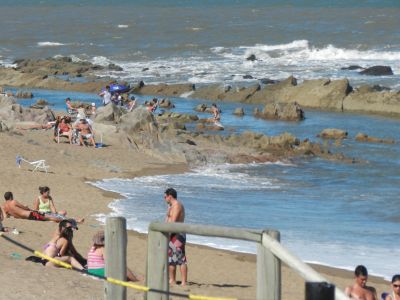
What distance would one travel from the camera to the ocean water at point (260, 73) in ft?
55.8

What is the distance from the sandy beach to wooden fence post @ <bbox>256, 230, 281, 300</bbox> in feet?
10.4

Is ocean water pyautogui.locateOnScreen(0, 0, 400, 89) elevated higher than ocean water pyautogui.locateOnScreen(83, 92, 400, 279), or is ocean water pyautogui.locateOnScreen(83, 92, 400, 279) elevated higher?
ocean water pyautogui.locateOnScreen(0, 0, 400, 89)

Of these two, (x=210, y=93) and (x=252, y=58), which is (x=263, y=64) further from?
(x=210, y=93)

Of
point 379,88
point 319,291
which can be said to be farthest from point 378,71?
point 319,291

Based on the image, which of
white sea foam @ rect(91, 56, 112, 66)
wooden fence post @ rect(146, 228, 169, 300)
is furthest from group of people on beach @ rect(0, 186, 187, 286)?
white sea foam @ rect(91, 56, 112, 66)

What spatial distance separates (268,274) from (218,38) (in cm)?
5945

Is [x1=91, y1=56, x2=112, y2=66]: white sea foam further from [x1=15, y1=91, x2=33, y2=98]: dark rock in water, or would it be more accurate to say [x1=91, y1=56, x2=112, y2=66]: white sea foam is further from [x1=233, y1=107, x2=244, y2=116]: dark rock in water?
[x1=233, y1=107, x2=244, y2=116]: dark rock in water

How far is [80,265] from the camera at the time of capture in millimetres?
11539

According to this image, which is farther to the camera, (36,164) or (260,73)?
(260,73)

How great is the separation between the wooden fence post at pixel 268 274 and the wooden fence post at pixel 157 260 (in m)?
0.99

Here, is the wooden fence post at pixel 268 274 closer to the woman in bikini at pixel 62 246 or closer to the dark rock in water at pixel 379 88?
the woman in bikini at pixel 62 246

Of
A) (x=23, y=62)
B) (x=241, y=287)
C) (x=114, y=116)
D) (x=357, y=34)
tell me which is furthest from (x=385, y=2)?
(x=241, y=287)

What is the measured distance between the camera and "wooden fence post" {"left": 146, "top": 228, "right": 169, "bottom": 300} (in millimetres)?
7523

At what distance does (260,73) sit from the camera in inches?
1833
